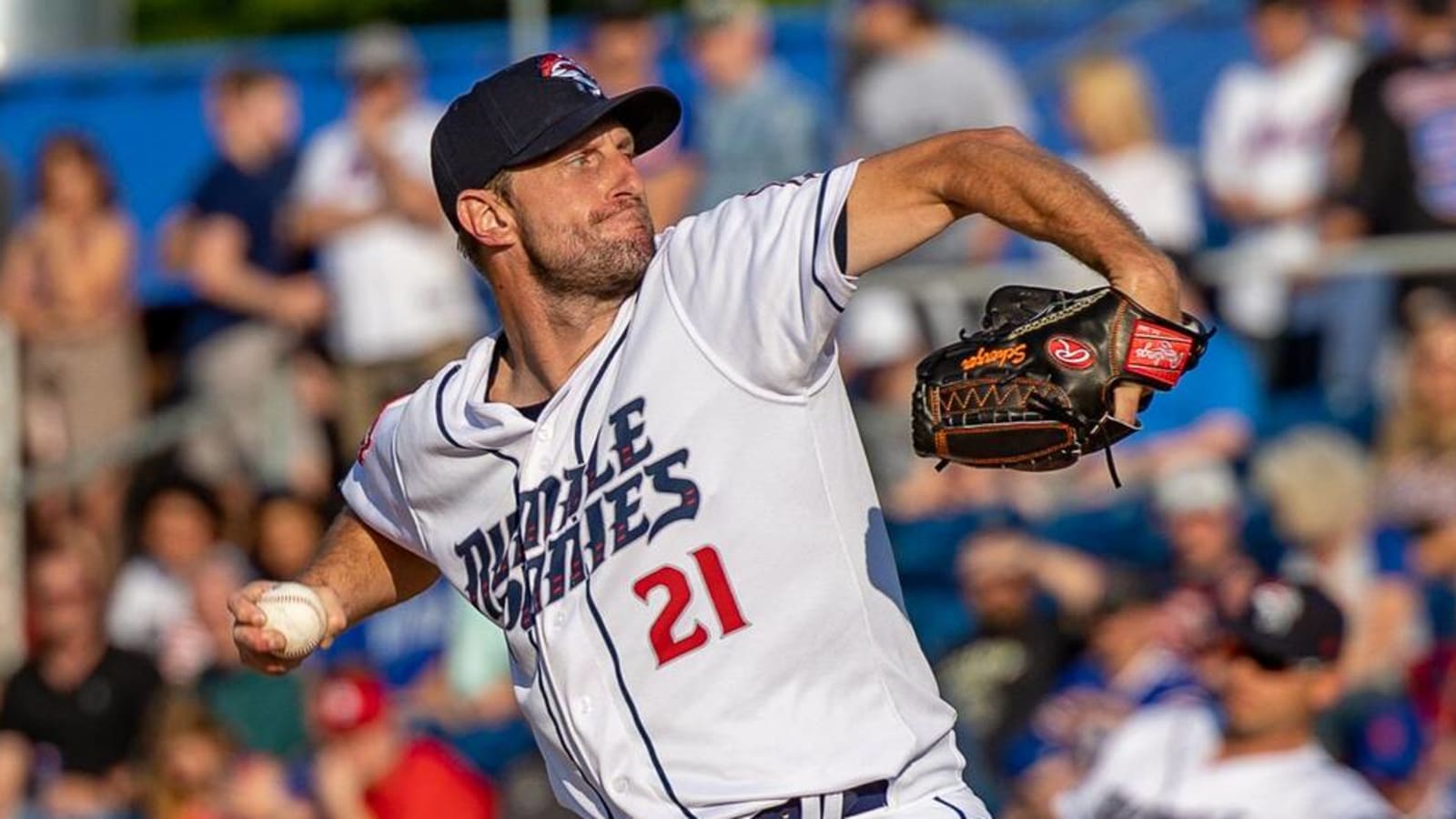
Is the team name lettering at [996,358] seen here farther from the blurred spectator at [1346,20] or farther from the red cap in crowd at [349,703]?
the blurred spectator at [1346,20]

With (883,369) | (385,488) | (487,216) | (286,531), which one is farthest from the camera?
(286,531)

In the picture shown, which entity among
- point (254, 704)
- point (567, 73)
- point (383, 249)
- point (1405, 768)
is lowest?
point (1405, 768)

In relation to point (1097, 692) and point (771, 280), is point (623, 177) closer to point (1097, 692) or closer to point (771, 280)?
point (771, 280)

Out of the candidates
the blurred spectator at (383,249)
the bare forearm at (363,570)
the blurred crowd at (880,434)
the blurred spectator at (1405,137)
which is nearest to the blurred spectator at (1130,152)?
the blurred crowd at (880,434)

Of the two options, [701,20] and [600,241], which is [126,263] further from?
[600,241]

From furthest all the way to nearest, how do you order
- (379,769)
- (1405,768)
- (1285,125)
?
(1285,125)
(379,769)
(1405,768)

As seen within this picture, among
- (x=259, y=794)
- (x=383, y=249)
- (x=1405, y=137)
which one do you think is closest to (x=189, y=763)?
(x=259, y=794)

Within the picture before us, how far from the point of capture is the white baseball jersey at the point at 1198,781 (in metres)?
6.20

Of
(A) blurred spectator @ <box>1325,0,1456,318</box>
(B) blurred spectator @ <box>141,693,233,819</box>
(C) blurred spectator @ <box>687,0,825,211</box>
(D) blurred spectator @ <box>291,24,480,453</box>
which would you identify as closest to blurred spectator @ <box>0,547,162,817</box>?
(B) blurred spectator @ <box>141,693,233,819</box>

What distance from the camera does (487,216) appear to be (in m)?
4.60

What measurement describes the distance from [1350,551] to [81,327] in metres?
6.09

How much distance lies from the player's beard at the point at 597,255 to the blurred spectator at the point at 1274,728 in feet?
8.47

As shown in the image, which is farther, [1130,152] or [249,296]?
[249,296]

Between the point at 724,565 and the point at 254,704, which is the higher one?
the point at 724,565
